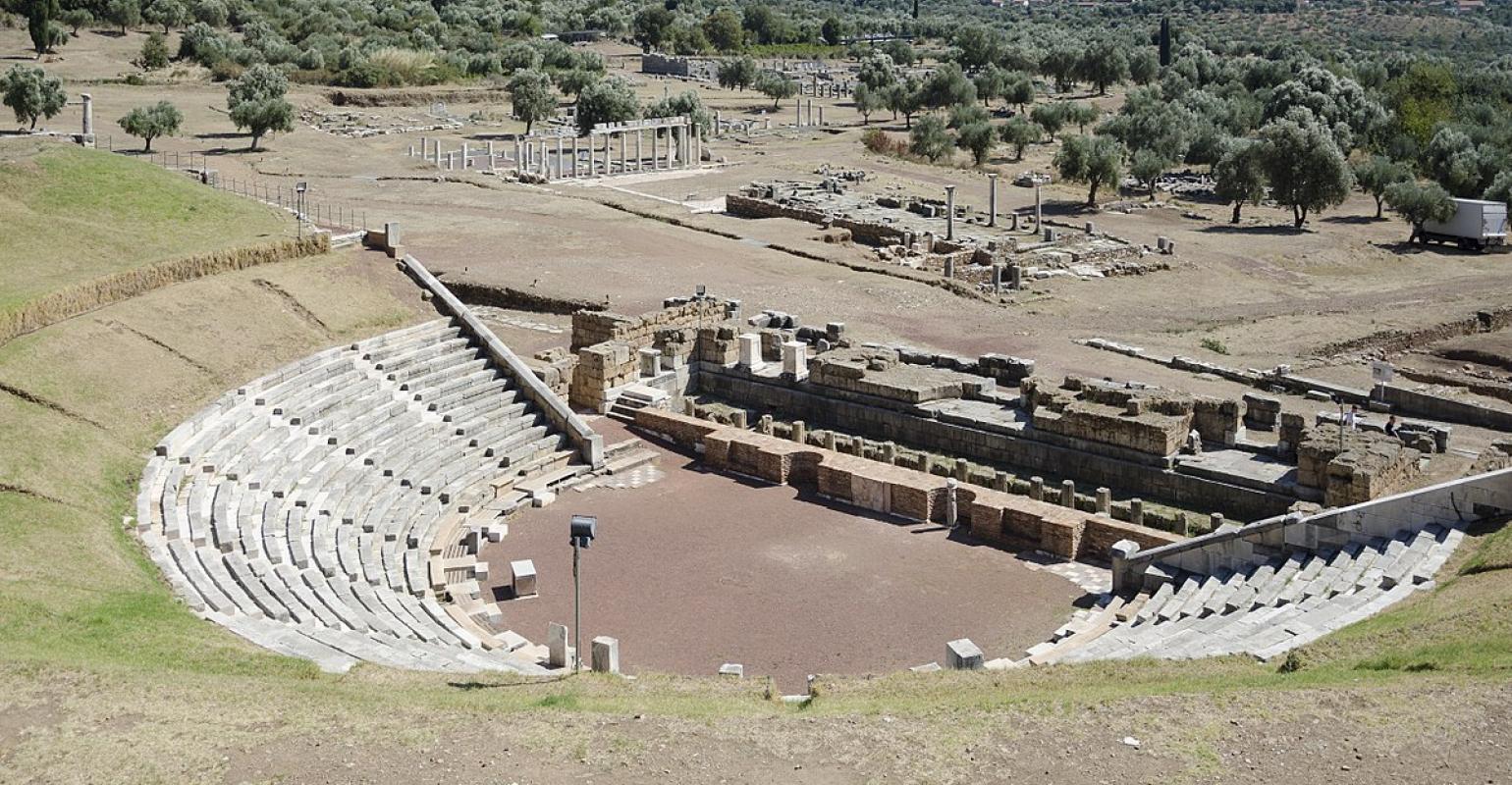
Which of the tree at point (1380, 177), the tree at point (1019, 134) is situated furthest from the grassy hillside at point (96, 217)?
the tree at point (1019, 134)

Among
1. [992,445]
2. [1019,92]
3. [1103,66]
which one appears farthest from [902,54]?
[992,445]

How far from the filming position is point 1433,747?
1700 centimetres

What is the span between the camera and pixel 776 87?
127125mm

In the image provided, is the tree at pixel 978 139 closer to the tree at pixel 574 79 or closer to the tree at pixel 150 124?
the tree at pixel 574 79

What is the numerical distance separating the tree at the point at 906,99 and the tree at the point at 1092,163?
36403 mm

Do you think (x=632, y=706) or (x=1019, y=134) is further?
(x=1019, y=134)

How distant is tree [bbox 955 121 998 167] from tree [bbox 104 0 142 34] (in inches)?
2982

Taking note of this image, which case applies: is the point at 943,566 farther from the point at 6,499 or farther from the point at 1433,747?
the point at 6,499

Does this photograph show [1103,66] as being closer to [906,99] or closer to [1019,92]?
[1019,92]

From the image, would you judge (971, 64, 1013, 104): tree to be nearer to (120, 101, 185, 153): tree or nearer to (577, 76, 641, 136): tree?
(577, 76, 641, 136): tree

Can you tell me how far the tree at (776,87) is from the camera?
12738 cm

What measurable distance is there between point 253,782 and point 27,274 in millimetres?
24803

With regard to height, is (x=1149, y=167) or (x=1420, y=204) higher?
(x=1149, y=167)

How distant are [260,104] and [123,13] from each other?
56.1 metres
